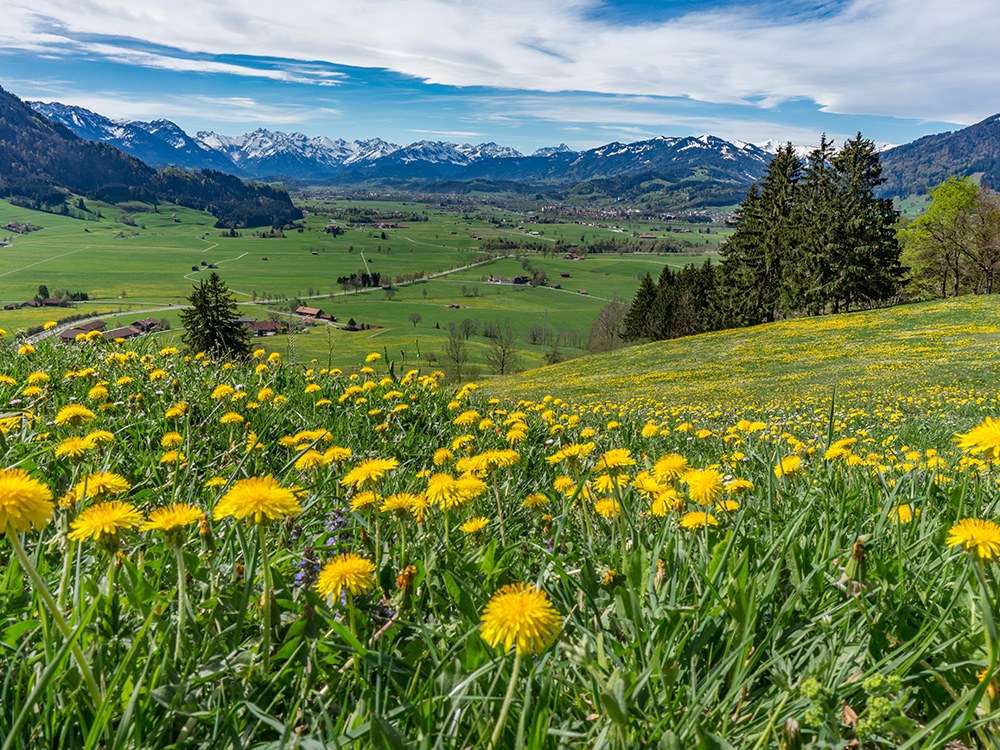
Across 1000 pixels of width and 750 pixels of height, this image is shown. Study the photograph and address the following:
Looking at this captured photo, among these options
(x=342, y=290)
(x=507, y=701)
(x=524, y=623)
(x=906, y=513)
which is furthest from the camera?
(x=342, y=290)

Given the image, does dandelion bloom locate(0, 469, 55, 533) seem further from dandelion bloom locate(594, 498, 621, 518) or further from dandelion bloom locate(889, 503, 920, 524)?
dandelion bloom locate(889, 503, 920, 524)


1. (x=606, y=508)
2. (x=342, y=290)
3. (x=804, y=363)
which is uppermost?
(x=606, y=508)

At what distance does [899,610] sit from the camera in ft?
4.76

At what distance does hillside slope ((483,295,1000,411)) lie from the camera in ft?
56.9

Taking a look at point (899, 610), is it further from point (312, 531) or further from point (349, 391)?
point (349, 391)

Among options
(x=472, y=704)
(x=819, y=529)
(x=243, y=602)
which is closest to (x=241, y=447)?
(x=243, y=602)

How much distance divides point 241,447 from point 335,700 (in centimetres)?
263

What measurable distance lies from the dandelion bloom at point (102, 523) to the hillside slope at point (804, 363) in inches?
483

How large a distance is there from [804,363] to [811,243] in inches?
812

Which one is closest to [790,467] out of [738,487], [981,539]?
[738,487]

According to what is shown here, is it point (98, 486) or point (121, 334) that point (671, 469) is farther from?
point (121, 334)

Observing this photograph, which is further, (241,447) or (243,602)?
(241,447)

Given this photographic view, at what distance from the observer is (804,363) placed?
2533 centimetres

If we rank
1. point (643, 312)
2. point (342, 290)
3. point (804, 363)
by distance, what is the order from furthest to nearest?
point (342, 290), point (643, 312), point (804, 363)
